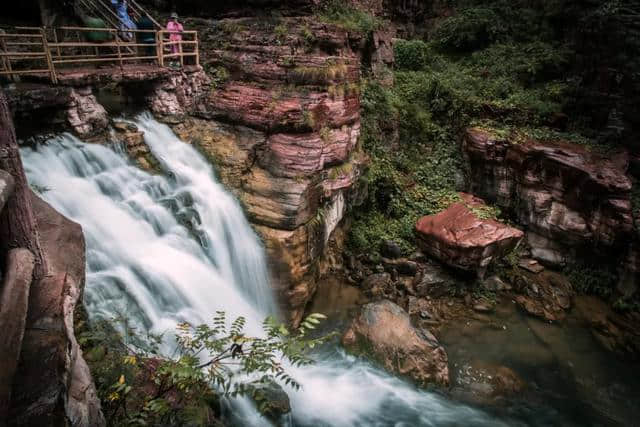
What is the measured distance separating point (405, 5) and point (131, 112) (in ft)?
54.7

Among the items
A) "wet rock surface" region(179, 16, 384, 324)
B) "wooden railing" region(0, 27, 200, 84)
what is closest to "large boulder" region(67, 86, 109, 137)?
"wooden railing" region(0, 27, 200, 84)

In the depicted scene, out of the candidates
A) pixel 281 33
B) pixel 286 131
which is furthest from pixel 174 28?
pixel 286 131

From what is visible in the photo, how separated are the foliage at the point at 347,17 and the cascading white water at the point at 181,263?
6768mm

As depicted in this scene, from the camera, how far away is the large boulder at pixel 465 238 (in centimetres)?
954

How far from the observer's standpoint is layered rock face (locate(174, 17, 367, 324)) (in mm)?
8523

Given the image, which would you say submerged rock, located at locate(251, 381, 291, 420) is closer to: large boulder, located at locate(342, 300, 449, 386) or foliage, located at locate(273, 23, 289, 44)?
large boulder, located at locate(342, 300, 449, 386)

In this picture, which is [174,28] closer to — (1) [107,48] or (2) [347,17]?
(1) [107,48]

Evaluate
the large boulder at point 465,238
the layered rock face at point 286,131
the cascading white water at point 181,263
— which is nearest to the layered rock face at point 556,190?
the large boulder at point 465,238

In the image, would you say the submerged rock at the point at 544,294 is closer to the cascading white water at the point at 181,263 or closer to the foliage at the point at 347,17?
the cascading white water at the point at 181,263

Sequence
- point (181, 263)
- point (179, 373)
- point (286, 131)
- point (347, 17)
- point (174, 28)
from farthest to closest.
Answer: point (347, 17) → point (174, 28) → point (286, 131) → point (181, 263) → point (179, 373)

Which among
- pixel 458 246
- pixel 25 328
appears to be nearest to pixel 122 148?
pixel 25 328

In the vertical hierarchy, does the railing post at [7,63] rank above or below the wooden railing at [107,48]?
below

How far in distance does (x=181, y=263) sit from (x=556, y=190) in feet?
33.6

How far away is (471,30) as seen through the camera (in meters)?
17.4
